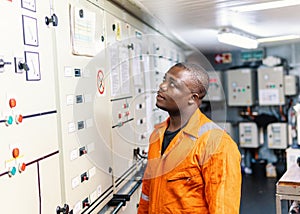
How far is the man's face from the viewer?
1919 millimetres

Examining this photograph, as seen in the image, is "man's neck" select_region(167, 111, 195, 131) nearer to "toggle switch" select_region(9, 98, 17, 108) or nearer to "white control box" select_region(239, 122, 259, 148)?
"toggle switch" select_region(9, 98, 17, 108)

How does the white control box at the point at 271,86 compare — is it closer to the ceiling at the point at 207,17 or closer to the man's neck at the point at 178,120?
the ceiling at the point at 207,17

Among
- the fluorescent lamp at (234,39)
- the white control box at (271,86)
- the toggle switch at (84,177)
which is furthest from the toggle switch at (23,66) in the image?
the white control box at (271,86)

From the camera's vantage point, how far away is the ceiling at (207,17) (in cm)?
285

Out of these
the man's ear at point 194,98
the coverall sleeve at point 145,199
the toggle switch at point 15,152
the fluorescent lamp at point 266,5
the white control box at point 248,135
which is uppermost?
the fluorescent lamp at point 266,5

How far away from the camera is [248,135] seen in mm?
6902

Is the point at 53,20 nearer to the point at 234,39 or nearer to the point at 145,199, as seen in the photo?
the point at 145,199

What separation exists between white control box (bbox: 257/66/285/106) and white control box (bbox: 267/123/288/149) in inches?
17.1

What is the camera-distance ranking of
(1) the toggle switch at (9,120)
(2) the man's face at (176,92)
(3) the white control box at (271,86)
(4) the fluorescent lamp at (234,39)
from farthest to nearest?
(3) the white control box at (271,86)
(4) the fluorescent lamp at (234,39)
(2) the man's face at (176,92)
(1) the toggle switch at (9,120)

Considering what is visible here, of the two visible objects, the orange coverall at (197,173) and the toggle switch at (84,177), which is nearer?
the orange coverall at (197,173)

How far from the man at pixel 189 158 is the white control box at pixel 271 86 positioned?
198 inches

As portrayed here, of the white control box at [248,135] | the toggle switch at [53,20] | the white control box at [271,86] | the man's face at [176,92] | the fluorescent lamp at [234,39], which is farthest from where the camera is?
the white control box at [248,135]

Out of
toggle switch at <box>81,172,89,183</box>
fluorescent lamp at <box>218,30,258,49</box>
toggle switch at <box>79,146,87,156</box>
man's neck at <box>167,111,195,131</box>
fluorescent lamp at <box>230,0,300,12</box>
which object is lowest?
toggle switch at <box>81,172,89,183</box>

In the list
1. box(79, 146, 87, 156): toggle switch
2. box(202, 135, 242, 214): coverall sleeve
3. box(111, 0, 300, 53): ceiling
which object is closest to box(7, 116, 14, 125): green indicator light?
box(79, 146, 87, 156): toggle switch
